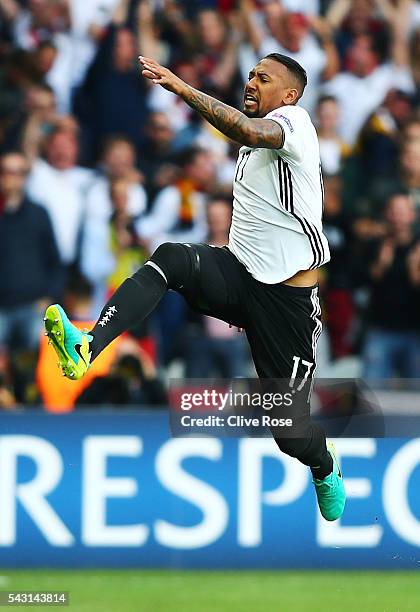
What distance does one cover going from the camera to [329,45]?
1154 cm

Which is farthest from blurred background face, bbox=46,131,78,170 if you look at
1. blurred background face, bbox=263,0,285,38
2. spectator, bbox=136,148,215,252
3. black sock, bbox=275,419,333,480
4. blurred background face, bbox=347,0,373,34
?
black sock, bbox=275,419,333,480

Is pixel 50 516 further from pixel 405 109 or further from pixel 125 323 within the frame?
pixel 405 109

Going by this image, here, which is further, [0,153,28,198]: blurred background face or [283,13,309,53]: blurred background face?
[283,13,309,53]: blurred background face

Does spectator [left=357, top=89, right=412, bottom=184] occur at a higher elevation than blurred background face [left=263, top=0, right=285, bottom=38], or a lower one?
lower

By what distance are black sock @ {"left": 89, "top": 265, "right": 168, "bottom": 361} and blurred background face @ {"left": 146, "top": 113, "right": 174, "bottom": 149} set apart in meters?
4.50

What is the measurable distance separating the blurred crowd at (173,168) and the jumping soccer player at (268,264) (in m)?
2.49

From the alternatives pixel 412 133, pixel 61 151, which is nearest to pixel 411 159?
pixel 412 133

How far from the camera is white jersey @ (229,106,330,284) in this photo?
6.56 metres

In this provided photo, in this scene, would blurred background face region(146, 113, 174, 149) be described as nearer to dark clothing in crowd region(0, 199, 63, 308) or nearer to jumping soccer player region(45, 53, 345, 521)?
dark clothing in crowd region(0, 199, 63, 308)

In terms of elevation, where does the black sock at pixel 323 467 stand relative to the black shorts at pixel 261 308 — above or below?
below

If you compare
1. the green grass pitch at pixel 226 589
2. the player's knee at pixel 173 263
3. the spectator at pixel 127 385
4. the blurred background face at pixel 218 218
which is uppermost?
the blurred background face at pixel 218 218

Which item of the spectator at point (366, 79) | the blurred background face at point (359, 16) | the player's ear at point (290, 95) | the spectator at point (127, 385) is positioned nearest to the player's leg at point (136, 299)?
the player's ear at point (290, 95)

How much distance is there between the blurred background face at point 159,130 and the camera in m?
10.8

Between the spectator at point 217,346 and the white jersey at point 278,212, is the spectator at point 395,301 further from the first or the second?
the white jersey at point 278,212
